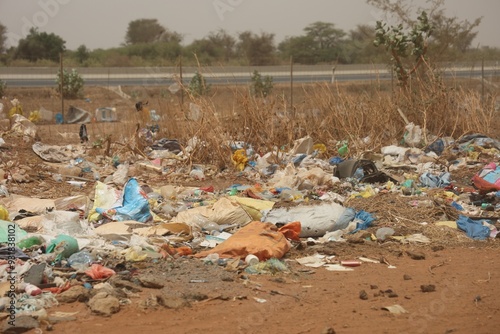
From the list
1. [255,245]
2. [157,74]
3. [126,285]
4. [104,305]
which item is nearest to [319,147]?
[255,245]

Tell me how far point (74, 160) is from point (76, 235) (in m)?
5.10

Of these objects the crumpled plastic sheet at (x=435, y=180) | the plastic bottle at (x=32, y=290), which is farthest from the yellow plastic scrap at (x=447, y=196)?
the plastic bottle at (x=32, y=290)

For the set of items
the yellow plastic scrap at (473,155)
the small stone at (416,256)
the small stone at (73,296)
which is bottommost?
the small stone at (416,256)

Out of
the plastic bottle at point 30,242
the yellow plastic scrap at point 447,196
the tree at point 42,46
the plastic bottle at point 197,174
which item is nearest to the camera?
the plastic bottle at point 30,242

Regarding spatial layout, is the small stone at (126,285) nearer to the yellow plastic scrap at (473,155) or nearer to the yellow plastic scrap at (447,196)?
the yellow plastic scrap at (447,196)

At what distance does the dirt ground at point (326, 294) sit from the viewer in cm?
422

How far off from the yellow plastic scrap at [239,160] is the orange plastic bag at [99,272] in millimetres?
5343

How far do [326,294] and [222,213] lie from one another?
219 cm

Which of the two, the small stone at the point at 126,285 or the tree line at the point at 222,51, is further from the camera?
the tree line at the point at 222,51

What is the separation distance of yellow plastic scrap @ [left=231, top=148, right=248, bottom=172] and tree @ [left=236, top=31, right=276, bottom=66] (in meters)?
30.5

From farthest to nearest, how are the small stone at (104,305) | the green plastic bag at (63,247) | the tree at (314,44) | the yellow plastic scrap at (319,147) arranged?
1. the tree at (314,44)
2. the yellow plastic scrap at (319,147)
3. the green plastic bag at (63,247)
4. the small stone at (104,305)

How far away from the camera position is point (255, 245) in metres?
5.71

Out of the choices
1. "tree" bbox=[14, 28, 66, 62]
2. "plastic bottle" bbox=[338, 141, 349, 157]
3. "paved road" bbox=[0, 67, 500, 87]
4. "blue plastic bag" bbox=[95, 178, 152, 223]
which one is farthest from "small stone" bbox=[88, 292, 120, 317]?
"tree" bbox=[14, 28, 66, 62]

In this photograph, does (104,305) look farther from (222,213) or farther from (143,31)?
(143,31)
